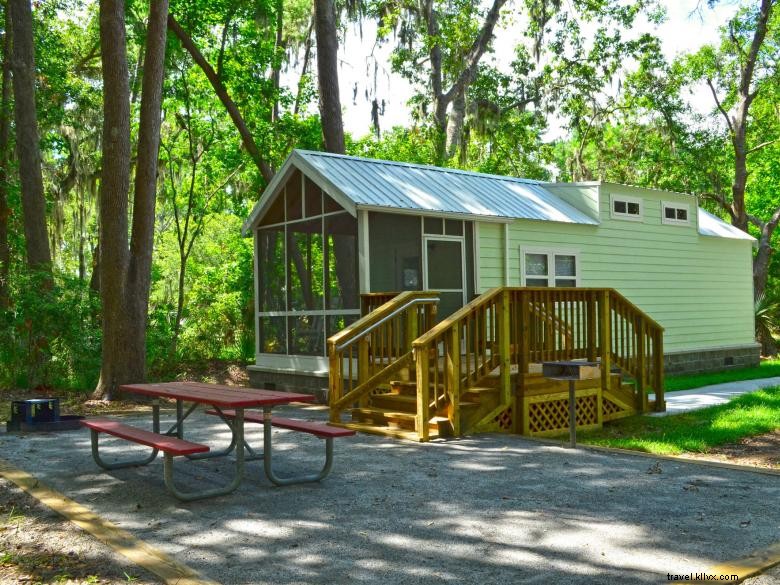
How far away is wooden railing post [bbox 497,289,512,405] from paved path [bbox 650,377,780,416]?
2961 mm

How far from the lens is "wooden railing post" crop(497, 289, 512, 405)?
8.69 metres

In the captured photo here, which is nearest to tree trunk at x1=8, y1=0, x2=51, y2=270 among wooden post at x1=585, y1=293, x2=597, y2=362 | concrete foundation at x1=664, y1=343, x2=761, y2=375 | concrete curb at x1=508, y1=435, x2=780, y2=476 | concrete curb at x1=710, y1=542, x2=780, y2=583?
wooden post at x1=585, y1=293, x2=597, y2=362

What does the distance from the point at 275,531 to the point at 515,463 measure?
2840 mm

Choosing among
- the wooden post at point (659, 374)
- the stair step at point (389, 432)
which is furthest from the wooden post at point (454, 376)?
the wooden post at point (659, 374)

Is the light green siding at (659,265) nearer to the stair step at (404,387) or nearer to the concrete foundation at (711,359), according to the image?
the concrete foundation at (711,359)

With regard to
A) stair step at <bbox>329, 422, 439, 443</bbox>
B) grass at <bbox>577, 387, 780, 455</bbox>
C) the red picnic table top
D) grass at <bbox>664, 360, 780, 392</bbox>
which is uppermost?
the red picnic table top

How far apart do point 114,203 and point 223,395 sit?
7291mm

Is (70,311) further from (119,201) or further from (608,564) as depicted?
(608,564)

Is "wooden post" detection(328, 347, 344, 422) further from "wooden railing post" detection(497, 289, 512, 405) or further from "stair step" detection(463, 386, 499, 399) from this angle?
"wooden railing post" detection(497, 289, 512, 405)

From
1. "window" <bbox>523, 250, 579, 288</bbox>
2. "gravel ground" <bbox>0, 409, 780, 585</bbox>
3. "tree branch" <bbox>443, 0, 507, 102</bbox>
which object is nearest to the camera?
"gravel ground" <bbox>0, 409, 780, 585</bbox>

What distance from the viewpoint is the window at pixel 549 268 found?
13.8 m

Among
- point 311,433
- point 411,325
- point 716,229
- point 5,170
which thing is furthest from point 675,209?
point 5,170

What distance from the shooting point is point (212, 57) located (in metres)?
18.9

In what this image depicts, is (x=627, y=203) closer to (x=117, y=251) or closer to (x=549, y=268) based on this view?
(x=549, y=268)
